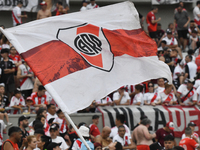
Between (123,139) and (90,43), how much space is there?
4.36 m

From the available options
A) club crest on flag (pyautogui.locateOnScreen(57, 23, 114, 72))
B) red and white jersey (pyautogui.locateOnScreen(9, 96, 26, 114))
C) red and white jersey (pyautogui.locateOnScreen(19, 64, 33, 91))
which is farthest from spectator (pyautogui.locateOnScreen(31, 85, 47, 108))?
club crest on flag (pyautogui.locateOnScreen(57, 23, 114, 72))

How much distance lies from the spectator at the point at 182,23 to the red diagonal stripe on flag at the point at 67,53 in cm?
1197

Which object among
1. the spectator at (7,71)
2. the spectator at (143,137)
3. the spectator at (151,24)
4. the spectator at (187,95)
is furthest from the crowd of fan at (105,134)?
the spectator at (151,24)

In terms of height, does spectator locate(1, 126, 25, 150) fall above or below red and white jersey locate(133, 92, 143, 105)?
above

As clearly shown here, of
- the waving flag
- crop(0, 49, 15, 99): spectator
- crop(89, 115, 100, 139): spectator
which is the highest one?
the waving flag

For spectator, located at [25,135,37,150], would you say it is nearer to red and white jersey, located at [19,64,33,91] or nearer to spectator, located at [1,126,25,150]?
spectator, located at [1,126,25,150]

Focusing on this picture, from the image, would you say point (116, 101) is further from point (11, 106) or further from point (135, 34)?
point (135, 34)

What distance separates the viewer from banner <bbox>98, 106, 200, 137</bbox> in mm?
12546

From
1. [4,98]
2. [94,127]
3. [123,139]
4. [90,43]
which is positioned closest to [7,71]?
[4,98]

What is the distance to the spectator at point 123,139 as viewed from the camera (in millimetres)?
10287

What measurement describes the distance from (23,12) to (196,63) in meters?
8.36

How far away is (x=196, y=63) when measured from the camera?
53.2 ft

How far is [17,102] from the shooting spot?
39.3ft

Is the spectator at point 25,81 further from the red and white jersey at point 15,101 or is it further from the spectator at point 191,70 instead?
the spectator at point 191,70
